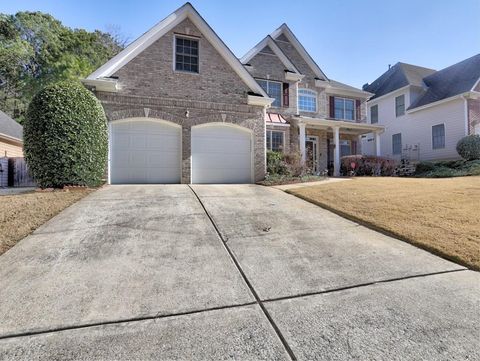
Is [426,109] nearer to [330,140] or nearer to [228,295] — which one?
[330,140]

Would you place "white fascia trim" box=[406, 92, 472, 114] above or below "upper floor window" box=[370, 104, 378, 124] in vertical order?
below

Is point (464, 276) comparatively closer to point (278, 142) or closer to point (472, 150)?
point (278, 142)

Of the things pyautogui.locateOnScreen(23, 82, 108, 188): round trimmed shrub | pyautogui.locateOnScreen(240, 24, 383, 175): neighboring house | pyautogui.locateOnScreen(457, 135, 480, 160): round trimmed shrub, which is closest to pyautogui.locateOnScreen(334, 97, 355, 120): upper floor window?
pyautogui.locateOnScreen(240, 24, 383, 175): neighboring house

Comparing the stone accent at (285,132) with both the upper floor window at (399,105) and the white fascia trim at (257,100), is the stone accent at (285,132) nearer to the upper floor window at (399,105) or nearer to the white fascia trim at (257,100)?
the white fascia trim at (257,100)

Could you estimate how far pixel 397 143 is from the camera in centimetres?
2083

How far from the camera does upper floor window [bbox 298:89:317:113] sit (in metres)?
17.5

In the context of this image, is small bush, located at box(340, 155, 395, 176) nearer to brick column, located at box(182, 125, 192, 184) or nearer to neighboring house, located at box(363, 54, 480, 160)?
neighboring house, located at box(363, 54, 480, 160)

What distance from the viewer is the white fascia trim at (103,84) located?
9648 millimetres

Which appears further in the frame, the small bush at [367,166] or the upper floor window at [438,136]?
the upper floor window at [438,136]

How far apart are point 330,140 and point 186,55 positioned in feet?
36.5

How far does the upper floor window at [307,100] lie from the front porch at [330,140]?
1381 millimetres

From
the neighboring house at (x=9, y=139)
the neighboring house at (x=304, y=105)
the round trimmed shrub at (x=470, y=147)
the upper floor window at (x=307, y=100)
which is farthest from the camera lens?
the upper floor window at (x=307, y=100)

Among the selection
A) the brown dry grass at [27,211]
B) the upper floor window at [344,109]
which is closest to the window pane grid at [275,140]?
the upper floor window at [344,109]

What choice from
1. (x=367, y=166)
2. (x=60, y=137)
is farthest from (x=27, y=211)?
(x=367, y=166)
